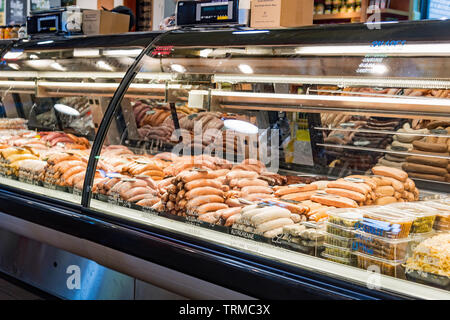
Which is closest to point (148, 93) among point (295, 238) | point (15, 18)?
point (295, 238)

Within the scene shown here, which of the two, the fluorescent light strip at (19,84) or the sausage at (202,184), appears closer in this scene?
the sausage at (202,184)

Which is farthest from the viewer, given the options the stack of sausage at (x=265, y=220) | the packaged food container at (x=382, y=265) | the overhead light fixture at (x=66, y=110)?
the overhead light fixture at (x=66, y=110)

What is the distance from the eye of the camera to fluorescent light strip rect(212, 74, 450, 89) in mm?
2349

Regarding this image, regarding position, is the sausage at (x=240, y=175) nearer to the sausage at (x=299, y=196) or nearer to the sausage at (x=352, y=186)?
the sausage at (x=299, y=196)

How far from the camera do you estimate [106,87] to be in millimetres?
3795

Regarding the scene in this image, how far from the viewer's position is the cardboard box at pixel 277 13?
312 cm

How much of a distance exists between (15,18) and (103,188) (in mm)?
8136

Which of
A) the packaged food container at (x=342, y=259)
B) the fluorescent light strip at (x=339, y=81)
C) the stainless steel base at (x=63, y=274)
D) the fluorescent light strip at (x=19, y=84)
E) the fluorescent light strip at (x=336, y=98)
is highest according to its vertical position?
the fluorescent light strip at (x=339, y=81)

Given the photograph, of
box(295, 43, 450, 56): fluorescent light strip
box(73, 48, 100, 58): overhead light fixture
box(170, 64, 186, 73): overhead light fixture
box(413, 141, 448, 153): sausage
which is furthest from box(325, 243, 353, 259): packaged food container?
box(73, 48, 100, 58): overhead light fixture

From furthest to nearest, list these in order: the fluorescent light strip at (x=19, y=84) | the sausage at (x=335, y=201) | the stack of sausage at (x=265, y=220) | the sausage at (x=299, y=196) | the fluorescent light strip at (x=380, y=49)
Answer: the fluorescent light strip at (x=19, y=84), the sausage at (x=299, y=196), the sausage at (x=335, y=201), the stack of sausage at (x=265, y=220), the fluorescent light strip at (x=380, y=49)

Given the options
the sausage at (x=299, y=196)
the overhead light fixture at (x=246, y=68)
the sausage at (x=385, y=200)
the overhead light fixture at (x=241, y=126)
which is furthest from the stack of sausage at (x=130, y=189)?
the sausage at (x=385, y=200)

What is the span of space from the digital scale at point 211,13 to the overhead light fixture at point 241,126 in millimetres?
585

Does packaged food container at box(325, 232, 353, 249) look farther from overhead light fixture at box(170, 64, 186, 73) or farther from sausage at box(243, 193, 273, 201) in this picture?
overhead light fixture at box(170, 64, 186, 73)

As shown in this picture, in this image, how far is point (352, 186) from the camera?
2682 mm
